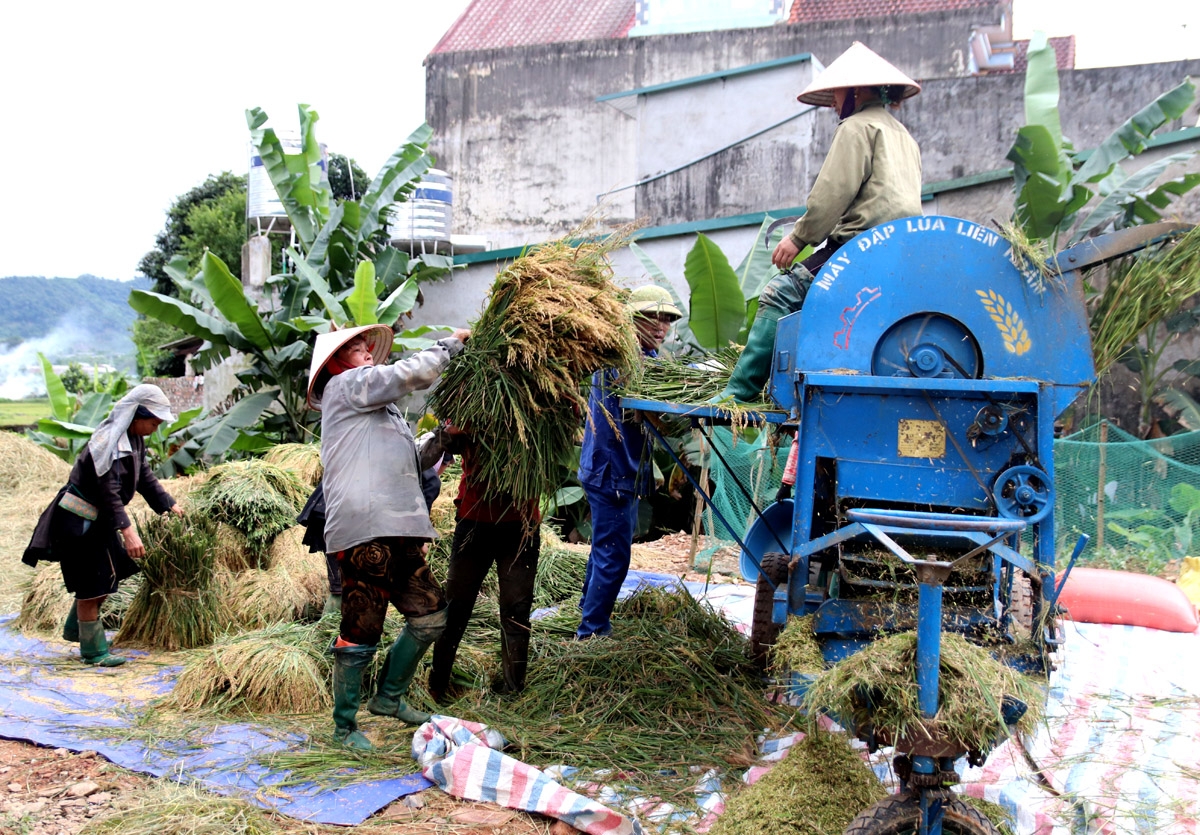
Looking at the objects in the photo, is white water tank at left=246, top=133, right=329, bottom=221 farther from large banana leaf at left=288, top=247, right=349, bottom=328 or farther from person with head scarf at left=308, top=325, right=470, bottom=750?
person with head scarf at left=308, top=325, right=470, bottom=750

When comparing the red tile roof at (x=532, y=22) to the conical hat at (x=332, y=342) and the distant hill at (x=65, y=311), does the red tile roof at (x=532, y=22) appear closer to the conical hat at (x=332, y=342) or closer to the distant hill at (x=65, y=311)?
the conical hat at (x=332, y=342)

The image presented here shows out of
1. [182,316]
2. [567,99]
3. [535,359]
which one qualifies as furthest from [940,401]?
[567,99]

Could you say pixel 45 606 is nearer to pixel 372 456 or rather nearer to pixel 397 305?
pixel 372 456

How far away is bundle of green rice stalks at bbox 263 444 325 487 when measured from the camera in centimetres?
813

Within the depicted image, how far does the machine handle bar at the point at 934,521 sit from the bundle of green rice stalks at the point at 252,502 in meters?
4.93

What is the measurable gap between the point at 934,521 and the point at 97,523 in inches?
188

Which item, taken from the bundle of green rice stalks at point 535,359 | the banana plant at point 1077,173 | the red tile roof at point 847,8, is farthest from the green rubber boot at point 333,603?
the red tile roof at point 847,8

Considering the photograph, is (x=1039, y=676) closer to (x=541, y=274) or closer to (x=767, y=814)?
(x=767, y=814)

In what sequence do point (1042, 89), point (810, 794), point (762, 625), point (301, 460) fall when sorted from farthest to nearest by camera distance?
point (1042, 89)
point (301, 460)
point (762, 625)
point (810, 794)

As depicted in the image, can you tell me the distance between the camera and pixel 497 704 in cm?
451

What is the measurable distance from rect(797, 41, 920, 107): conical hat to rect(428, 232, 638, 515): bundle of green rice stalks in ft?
3.55

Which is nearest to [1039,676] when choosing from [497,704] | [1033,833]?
[1033,833]

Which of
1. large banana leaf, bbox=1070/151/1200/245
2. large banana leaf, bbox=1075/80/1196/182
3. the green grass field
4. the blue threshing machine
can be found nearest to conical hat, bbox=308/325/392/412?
the blue threshing machine

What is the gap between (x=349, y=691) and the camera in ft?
13.8
